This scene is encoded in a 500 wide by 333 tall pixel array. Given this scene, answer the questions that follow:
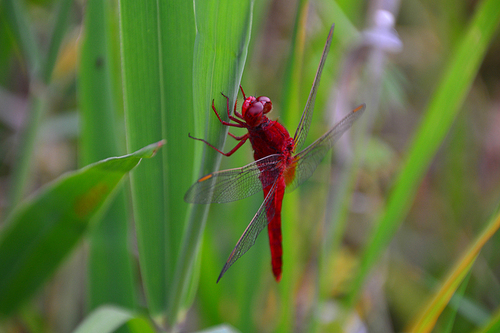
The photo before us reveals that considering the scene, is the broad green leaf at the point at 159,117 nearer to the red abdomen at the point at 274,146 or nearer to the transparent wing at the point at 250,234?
the transparent wing at the point at 250,234

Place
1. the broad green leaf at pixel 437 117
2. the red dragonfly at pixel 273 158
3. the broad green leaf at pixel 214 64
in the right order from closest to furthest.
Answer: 1. the broad green leaf at pixel 214 64
2. the red dragonfly at pixel 273 158
3. the broad green leaf at pixel 437 117

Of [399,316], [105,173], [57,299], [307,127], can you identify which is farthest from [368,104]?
[57,299]

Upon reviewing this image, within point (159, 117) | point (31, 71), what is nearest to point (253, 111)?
point (159, 117)

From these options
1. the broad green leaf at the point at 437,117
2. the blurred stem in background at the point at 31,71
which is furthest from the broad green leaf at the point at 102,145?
the broad green leaf at the point at 437,117

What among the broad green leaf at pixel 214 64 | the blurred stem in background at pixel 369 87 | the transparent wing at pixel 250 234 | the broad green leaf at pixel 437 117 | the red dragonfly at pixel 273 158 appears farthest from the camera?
the blurred stem in background at pixel 369 87

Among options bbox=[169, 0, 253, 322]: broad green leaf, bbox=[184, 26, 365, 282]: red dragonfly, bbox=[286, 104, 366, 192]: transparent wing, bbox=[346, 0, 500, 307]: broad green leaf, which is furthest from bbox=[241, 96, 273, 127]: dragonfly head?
bbox=[346, 0, 500, 307]: broad green leaf

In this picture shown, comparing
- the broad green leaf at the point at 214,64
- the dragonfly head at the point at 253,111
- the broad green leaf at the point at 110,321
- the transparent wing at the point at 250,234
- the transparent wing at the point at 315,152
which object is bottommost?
the broad green leaf at the point at 110,321

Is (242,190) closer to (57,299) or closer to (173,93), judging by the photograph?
(173,93)
